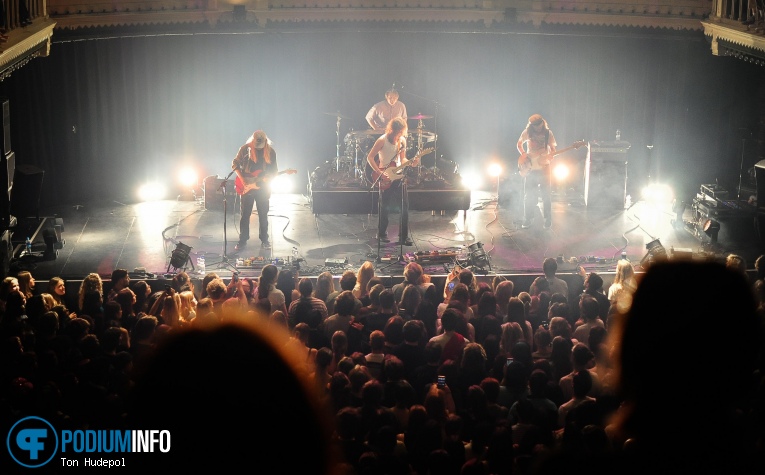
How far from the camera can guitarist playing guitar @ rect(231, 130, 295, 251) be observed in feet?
41.7

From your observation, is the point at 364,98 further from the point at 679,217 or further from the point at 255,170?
the point at 679,217

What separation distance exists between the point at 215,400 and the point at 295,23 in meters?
10.9

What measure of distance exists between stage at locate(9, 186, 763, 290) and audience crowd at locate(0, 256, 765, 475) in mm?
2817

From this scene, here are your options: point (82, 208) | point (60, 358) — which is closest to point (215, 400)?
point (60, 358)

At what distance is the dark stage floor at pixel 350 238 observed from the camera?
12.2 metres

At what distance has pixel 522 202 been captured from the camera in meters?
14.7

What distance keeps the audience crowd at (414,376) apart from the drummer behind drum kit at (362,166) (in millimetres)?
5835

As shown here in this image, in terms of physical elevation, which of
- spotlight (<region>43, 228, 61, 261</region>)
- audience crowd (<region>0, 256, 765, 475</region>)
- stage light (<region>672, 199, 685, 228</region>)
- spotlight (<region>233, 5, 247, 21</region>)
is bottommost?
audience crowd (<region>0, 256, 765, 475</region>)

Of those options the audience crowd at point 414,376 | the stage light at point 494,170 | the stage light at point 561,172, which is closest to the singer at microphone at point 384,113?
the stage light at point 494,170

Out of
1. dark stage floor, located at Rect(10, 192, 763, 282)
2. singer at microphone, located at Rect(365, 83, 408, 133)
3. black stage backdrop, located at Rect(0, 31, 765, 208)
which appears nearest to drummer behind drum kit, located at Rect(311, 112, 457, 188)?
singer at microphone, located at Rect(365, 83, 408, 133)

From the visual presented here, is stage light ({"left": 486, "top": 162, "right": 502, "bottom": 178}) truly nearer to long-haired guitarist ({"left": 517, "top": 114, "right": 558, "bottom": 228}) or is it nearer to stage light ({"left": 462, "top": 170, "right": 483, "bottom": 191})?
stage light ({"left": 462, "top": 170, "right": 483, "bottom": 191})

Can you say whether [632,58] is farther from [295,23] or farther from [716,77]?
[295,23]

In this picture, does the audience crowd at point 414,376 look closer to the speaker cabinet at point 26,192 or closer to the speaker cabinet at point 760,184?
the speaker cabinet at point 760,184

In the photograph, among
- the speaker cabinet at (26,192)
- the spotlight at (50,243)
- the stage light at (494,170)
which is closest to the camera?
the spotlight at (50,243)
